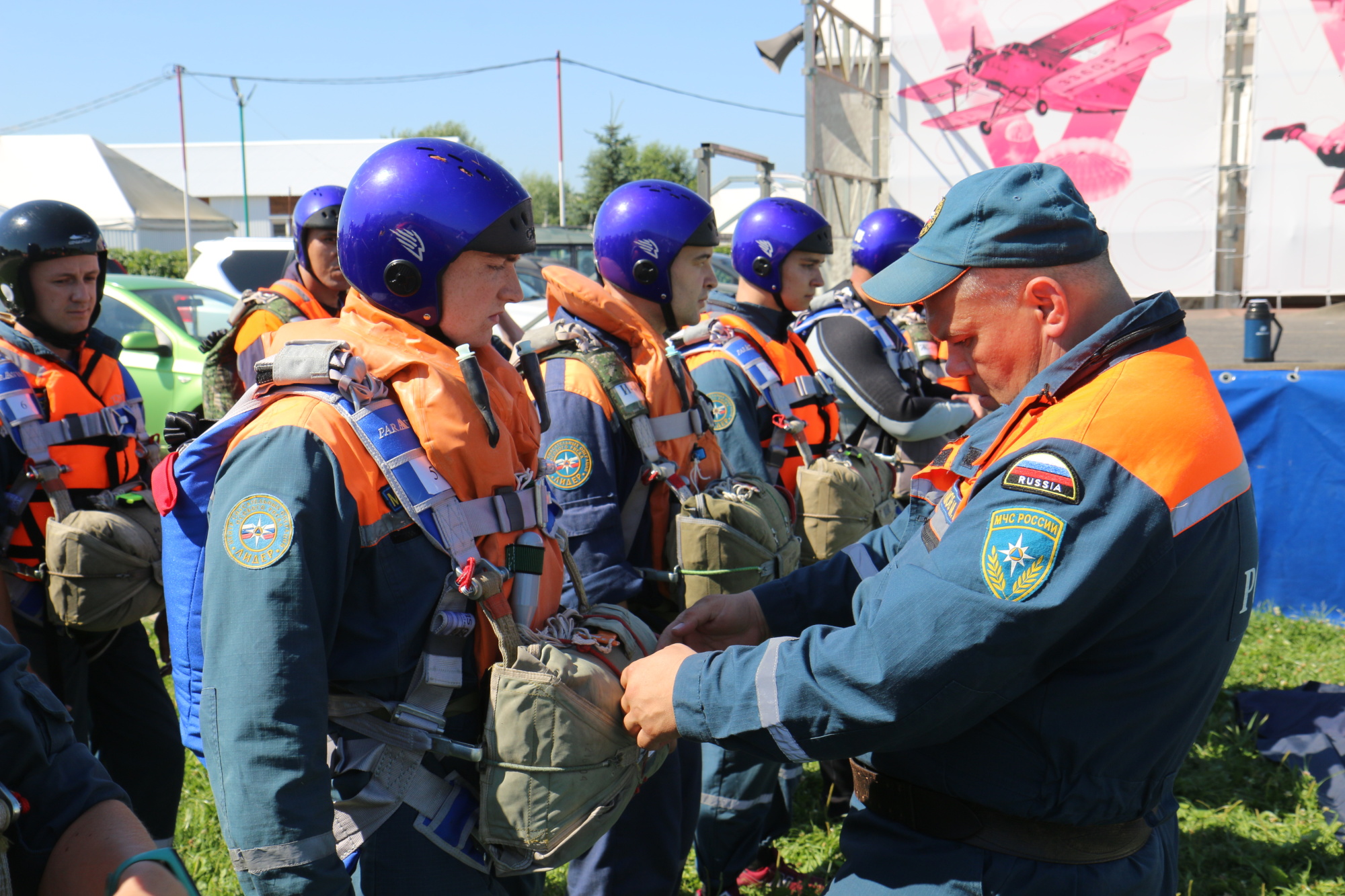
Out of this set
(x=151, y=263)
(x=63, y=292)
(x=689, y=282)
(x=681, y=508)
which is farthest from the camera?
(x=151, y=263)

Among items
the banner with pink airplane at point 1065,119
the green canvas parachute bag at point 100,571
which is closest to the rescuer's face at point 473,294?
the green canvas parachute bag at point 100,571

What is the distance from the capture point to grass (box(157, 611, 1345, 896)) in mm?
4105

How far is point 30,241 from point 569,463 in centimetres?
245

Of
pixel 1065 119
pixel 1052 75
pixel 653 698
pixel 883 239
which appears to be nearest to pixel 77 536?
pixel 653 698

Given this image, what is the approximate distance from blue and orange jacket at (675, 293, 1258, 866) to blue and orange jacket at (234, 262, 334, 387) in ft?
10.0

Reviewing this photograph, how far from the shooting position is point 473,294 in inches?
95.0

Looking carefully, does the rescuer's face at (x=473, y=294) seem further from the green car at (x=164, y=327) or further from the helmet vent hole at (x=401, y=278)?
the green car at (x=164, y=327)

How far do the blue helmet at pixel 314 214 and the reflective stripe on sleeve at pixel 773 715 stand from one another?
369 centimetres

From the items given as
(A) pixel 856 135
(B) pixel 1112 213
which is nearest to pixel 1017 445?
(A) pixel 856 135

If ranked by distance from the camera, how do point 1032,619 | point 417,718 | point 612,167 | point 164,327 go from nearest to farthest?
point 1032,619 → point 417,718 → point 164,327 → point 612,167

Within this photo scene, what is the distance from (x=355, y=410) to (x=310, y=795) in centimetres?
74

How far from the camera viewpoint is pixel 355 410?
6.88ft

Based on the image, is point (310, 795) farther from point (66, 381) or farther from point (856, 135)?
point (856, 135)

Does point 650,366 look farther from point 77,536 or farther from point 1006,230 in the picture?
point 77,536
